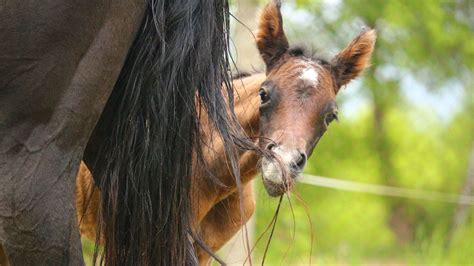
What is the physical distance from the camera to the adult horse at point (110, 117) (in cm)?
232

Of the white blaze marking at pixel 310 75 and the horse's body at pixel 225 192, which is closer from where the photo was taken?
the horse's body at pixel 225 192

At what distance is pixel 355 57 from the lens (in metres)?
5.20

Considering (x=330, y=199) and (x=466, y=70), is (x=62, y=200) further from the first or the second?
(x=330, y=199)

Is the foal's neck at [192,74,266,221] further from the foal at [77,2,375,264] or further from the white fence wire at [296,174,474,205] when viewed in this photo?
the white fence wire at [296,174,474,205]

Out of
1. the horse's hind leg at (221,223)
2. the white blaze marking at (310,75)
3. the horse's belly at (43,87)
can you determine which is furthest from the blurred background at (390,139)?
the horse's belly at (43,87)

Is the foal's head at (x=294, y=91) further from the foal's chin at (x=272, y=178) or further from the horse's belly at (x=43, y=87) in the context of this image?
the horse's belly at (x=43, y=87)

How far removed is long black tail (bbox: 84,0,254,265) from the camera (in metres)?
2.64

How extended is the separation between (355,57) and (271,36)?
1.70 feet

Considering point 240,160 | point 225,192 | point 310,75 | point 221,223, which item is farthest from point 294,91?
point 221,223

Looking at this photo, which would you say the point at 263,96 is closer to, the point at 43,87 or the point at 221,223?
the point at 221,223

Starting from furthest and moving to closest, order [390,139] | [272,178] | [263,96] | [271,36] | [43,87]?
1. [390,139]
2. [271,36]
3. [263,96]
4. [272,178]
5. [43,87]

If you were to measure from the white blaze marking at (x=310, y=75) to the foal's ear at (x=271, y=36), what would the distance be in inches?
11.0

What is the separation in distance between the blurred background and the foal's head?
0.20 meters

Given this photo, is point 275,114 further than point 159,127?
Yes
